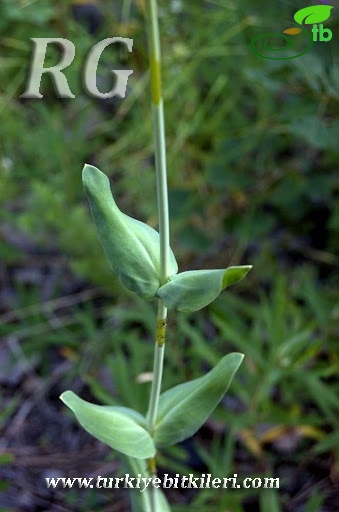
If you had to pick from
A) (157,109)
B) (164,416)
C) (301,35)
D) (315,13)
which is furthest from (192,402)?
(301,35)

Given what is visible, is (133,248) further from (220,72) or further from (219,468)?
(220,72)

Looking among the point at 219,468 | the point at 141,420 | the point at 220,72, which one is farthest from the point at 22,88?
the point at 141,420

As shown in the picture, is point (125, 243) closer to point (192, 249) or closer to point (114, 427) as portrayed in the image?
point (114, 427)

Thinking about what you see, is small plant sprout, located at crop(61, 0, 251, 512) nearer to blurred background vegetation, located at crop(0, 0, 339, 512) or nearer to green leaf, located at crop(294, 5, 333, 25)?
blurred background vegetation, located at crop(0, 0, 339, 512)

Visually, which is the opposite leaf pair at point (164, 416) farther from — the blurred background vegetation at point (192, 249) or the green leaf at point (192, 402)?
the blurred background vegetation at point (192, 249)

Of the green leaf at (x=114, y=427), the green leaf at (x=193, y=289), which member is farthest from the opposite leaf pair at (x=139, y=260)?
the green leaf at (x=114, y=427)

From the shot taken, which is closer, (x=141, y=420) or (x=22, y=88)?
(x=141, y=420)
